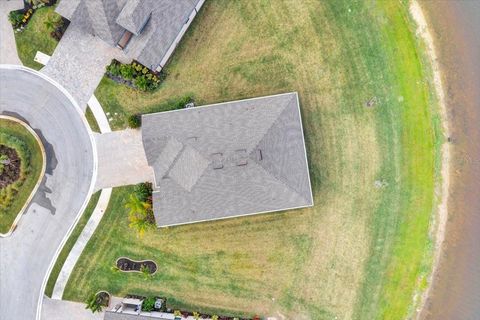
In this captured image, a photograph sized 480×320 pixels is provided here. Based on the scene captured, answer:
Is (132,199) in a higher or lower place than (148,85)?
lower

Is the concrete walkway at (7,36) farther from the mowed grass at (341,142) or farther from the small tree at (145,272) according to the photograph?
the small tree at (145,272)

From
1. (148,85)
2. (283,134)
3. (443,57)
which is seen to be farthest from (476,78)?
(148,85)

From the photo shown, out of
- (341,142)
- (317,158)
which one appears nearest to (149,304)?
(317,158)

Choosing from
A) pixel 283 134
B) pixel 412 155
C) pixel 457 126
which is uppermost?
pixel 457 126

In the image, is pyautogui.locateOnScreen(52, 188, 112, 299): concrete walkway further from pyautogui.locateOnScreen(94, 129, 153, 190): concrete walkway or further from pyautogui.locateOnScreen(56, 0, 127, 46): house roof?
pyautogui.locateOnScreen(56, 0, 127, 46): house roof

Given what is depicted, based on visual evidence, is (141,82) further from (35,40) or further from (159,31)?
(35,40)

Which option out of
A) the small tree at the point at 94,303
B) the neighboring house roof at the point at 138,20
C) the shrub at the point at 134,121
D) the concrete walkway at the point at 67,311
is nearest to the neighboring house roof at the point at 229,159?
the shrub at the point at 134,121

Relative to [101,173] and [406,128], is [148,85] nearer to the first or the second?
[101,173]
